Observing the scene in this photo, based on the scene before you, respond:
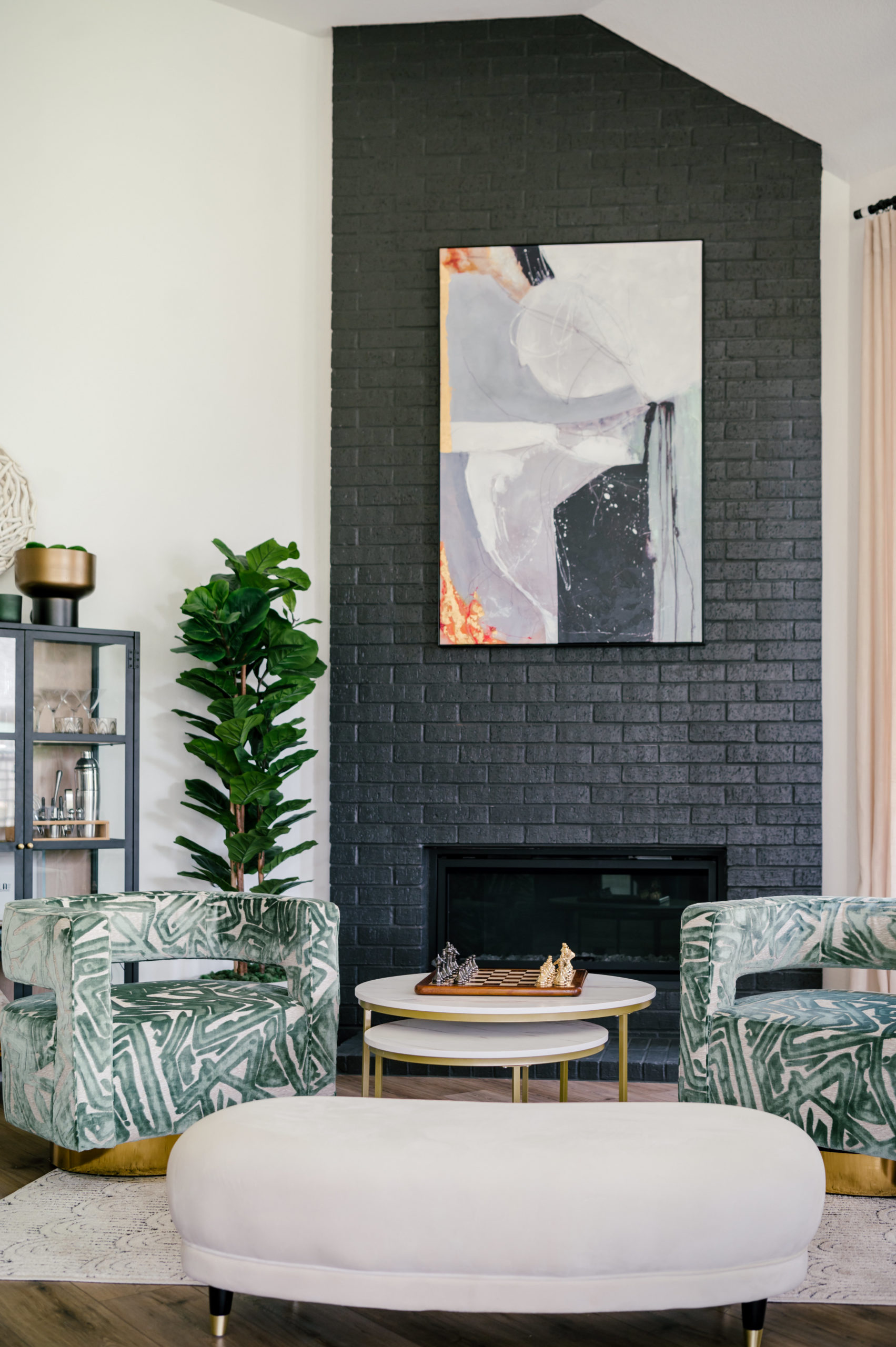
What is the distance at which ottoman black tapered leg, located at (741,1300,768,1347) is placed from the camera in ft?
6.02

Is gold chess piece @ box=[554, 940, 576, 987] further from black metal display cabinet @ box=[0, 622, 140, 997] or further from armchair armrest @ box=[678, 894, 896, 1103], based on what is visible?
black metal display cabinet @ box=[0, 622, 140, 997]

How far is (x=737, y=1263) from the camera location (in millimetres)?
1755

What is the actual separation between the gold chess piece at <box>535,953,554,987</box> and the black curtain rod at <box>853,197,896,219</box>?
2.84 metres

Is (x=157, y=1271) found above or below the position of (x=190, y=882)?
below

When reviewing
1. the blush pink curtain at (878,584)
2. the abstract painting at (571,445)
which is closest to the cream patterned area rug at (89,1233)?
the abstract painting at (571,445)

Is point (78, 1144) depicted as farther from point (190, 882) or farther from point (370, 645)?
point (370, 645)

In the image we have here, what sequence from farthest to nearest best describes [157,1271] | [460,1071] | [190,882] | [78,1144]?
[190,882]
[460,1071]
[78,1144]
[157,1271]

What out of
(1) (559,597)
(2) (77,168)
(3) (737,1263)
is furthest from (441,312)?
(3) (737,1263)

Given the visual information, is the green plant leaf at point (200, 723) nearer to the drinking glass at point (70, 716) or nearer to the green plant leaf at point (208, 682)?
the green plant leaf at point (208, 682)

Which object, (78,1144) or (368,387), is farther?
(368,387)

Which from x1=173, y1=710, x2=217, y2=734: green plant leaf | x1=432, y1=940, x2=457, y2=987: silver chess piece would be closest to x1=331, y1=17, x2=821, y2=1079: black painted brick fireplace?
x1=173, y1=710, x2=217, y2=734: green plant leaf

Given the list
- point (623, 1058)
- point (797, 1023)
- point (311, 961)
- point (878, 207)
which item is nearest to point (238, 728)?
point (311, 961)

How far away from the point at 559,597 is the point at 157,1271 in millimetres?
2562

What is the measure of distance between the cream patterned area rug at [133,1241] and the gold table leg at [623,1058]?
0.53 metres
